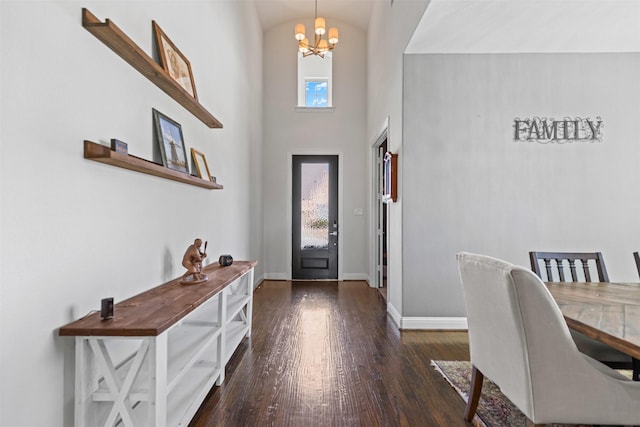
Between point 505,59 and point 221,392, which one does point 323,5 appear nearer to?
point 505,59

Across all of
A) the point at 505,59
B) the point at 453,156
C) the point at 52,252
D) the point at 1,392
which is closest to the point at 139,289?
the point at 52,252

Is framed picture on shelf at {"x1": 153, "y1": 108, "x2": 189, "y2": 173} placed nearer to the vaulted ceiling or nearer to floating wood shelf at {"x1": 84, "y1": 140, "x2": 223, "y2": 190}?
floating wood shelf at {"x1": 84, "y1": 140, "x2": 223, "y2": 190}

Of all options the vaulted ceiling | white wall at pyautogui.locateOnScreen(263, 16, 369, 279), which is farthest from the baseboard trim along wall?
the vaulted ceiling

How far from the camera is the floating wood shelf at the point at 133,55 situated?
148cm

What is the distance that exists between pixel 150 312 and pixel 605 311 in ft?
6.42

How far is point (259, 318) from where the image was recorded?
3834mm

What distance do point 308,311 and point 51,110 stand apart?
3294 millimetres

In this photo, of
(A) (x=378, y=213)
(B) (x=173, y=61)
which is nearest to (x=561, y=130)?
(A) (x=378, y=213)

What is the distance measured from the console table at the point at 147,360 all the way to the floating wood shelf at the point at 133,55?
118 cm

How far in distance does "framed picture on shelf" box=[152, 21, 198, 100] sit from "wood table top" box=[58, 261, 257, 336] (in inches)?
52.0

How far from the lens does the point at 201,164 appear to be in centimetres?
293

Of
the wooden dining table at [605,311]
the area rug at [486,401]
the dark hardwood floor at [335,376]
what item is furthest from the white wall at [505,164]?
the wooden dining table at [605,311]

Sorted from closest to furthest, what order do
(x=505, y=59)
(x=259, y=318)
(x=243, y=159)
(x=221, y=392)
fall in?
(x=221, y=392)
(x=505, y=59)
(x=259, y=318)
(x=243, y=159)

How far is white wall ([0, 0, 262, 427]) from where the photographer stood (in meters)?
1.12
